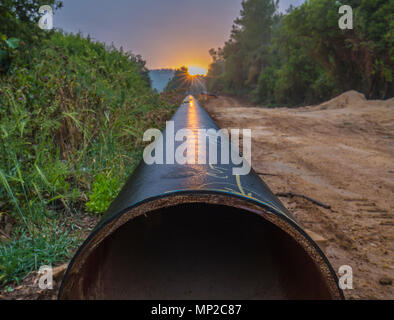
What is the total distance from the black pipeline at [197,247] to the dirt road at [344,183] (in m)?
0.53

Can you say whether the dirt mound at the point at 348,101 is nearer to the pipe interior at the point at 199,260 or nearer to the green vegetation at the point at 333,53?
the green vegetation at the point at 333,53

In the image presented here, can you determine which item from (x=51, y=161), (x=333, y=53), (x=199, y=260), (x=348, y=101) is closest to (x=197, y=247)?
(x=199, y=260)

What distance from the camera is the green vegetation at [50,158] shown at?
1770mm

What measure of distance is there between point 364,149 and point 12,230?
5187mm

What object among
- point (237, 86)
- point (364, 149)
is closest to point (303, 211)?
point (364, 149)

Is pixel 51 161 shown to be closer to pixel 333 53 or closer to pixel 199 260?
pixel 199 260

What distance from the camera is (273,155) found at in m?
4.20

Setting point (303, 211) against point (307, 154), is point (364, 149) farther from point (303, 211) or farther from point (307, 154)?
point (303, 211)

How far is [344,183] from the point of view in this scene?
3.09 meters

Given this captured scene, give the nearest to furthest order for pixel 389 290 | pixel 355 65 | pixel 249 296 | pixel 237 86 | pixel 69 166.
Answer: pixel 249 296 < pixel 389 290 < pixel 69 166 < pixel 355 65 < pixel 237 86

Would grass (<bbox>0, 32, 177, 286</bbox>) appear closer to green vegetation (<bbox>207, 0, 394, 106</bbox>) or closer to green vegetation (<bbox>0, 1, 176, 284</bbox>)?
green vegetation (<bbox>0, 1, 176, 284</bbox>)

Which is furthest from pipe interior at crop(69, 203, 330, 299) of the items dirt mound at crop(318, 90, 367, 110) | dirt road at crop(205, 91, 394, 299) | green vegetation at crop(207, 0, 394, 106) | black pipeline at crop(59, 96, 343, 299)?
green vegetation at crop(207, 0, 394, 106)

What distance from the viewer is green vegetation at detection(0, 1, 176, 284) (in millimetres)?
1770

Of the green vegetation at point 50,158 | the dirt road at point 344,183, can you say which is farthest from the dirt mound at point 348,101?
the green vegetation at point 50,158
